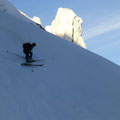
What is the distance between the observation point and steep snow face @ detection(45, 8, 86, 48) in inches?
4513

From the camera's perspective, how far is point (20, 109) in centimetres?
921

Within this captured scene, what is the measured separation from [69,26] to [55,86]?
104185 mm

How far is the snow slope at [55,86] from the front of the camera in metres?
9.92

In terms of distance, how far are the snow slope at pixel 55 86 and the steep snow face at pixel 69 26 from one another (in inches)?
3707

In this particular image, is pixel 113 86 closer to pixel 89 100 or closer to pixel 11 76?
pixel 89 100

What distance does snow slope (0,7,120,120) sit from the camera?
32.6ft

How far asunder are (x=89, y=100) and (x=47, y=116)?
408 cm

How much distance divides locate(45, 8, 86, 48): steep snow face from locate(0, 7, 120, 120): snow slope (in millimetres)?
94151

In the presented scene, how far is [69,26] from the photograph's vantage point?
115 metres

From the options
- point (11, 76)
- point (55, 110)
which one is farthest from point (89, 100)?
point (11, 76)

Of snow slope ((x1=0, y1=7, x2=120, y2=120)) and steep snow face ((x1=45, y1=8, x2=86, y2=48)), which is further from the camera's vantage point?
steep snow face ((x1=45, y1=8, x2=86, y2=48))

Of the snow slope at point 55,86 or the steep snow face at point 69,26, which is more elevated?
the steep snow face at point 69,26

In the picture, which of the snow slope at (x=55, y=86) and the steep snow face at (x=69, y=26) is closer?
the snow slope at (x=55, y=86)

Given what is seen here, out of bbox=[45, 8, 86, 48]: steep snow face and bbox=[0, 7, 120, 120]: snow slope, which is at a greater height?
bbox=[45, 8, 86, 48]: steep snow face
